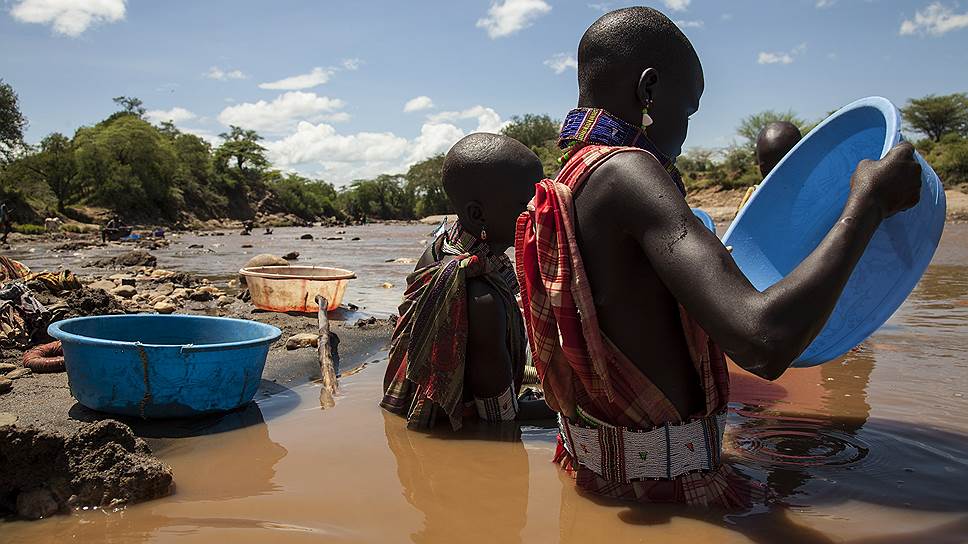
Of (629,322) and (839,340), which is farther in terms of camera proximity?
(839,340)

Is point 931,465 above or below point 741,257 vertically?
below

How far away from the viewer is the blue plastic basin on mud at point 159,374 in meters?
2.97

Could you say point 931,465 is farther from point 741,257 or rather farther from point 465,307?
point 465,307

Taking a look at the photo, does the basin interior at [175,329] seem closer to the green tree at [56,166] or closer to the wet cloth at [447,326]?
the wet cloth at [447,326]

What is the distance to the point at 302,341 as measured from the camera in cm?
498

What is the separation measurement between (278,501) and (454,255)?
1327 millimetres

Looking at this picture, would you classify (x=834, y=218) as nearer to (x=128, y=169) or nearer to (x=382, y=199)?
(x=128, y=169)

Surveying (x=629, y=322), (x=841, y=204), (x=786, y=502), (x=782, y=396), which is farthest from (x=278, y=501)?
(x=782, y=396)

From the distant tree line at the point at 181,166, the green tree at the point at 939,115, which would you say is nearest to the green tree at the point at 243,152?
the distant tree line at the point at 181,166

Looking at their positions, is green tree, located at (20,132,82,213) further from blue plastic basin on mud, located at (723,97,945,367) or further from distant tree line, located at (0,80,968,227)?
A: blue plastic basin on mud, located at (723,97,945,367)

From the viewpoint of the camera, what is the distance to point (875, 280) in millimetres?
2141

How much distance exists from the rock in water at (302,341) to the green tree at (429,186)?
71.3 meters

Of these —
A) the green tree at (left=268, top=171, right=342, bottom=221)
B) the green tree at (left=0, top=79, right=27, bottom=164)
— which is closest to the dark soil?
the green tree at (left=0, top=79, right=27, bottom=164)

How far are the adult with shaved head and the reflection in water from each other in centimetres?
32
